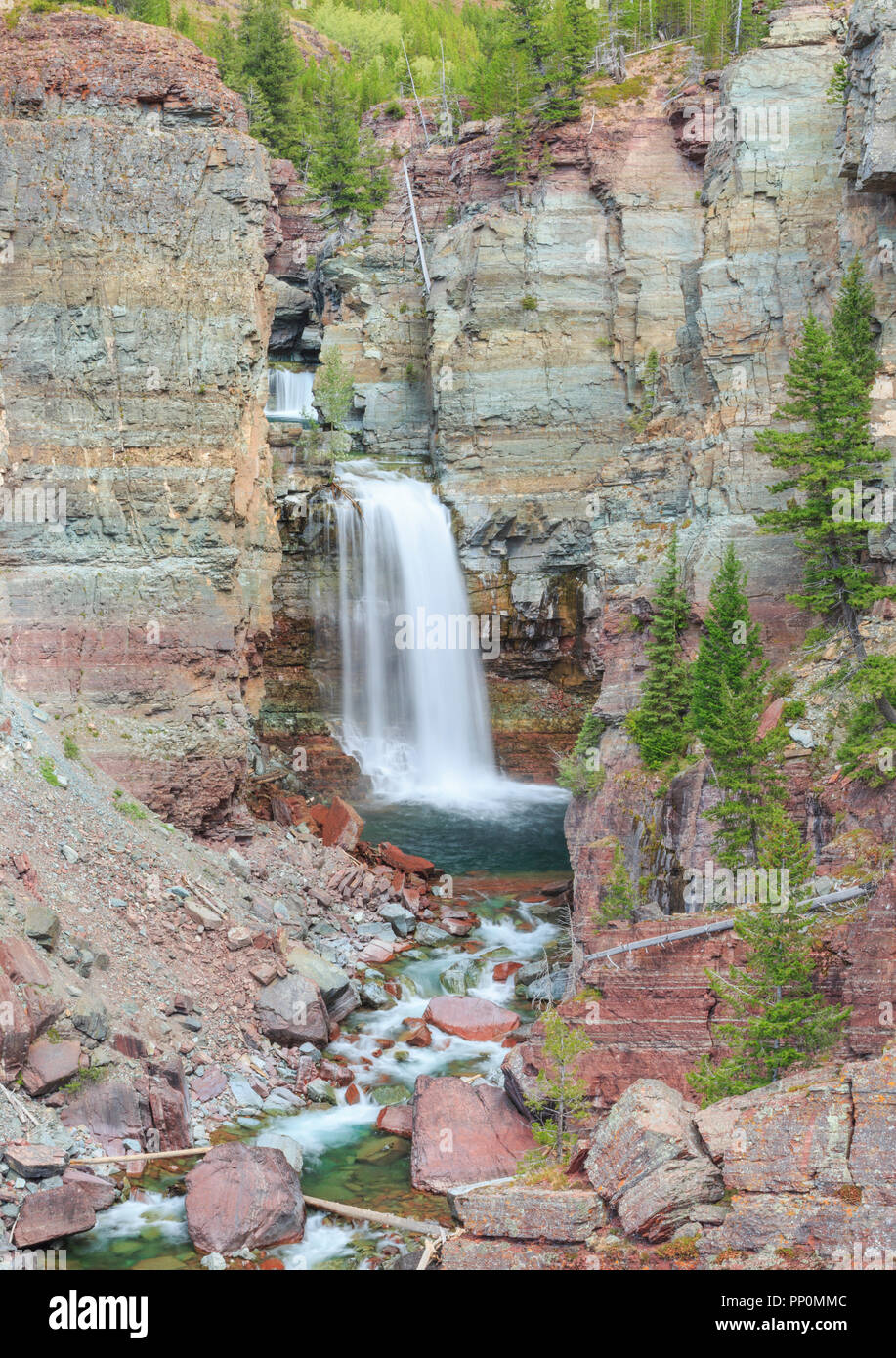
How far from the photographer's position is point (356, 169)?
56094mm

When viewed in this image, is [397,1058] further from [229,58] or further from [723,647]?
[229,58]

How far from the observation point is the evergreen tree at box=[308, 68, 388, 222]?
181ft

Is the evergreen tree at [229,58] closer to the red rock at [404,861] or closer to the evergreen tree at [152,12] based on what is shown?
the evergreen tree at [152,12]

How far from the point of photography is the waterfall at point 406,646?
44.3 meters

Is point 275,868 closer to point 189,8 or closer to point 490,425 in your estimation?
point 490,425

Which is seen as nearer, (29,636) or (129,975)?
(129,975)

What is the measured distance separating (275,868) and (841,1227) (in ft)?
63.4

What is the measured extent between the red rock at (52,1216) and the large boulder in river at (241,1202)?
162cm

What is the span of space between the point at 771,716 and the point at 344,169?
44.7 meters

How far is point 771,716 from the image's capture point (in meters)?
23.2

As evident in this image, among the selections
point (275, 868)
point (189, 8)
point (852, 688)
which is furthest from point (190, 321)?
point (189, 8)

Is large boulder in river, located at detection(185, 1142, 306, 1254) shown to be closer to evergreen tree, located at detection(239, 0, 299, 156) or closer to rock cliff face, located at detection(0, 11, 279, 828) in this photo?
rock cliff face, located at detection(0, 11, 279, 828)

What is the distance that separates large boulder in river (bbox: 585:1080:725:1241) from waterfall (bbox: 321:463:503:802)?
2849 centimetres

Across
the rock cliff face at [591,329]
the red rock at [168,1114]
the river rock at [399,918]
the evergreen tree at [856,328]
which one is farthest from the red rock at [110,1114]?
the evergreen tree at [856,328]
